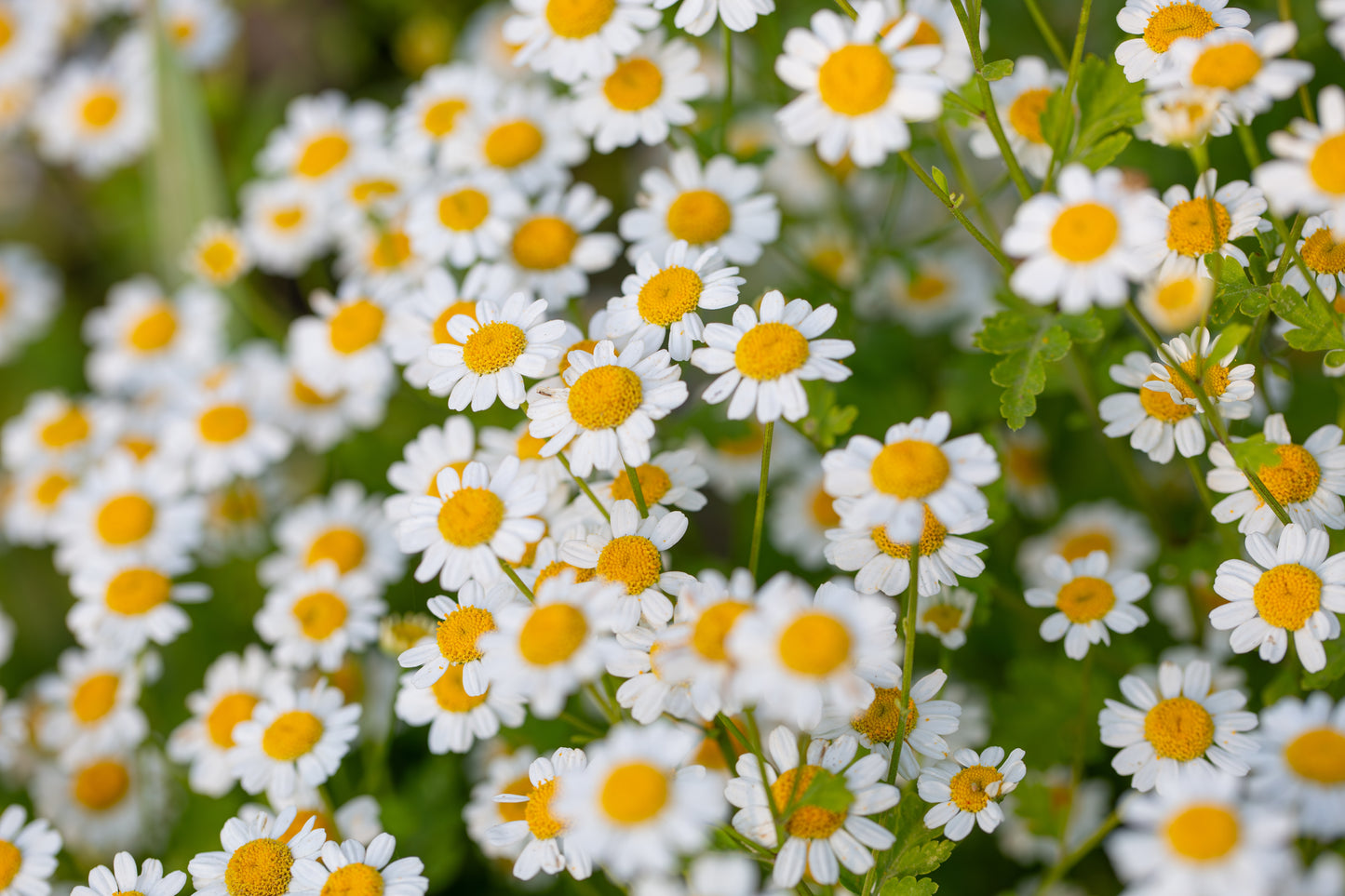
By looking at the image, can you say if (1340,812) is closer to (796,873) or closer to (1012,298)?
(796,873)

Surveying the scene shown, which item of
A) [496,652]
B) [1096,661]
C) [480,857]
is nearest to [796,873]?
[496,652]

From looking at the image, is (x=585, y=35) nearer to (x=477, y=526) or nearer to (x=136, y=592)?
(x=477, y=526)

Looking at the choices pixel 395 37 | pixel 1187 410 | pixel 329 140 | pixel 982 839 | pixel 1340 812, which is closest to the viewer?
pixel 1340 812

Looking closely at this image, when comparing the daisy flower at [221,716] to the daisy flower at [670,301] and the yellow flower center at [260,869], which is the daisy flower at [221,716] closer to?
the yellow flower center at [260,869]

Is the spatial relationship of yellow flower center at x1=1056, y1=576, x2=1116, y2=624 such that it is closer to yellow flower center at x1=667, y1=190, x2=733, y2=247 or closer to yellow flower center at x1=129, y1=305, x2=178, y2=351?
yellow flower center at x1=667, y1=190, x2=733, y2=247

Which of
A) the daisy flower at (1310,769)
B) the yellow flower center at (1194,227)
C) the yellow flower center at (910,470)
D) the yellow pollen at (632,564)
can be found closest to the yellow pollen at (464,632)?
the yellow pollen at (632,564)
